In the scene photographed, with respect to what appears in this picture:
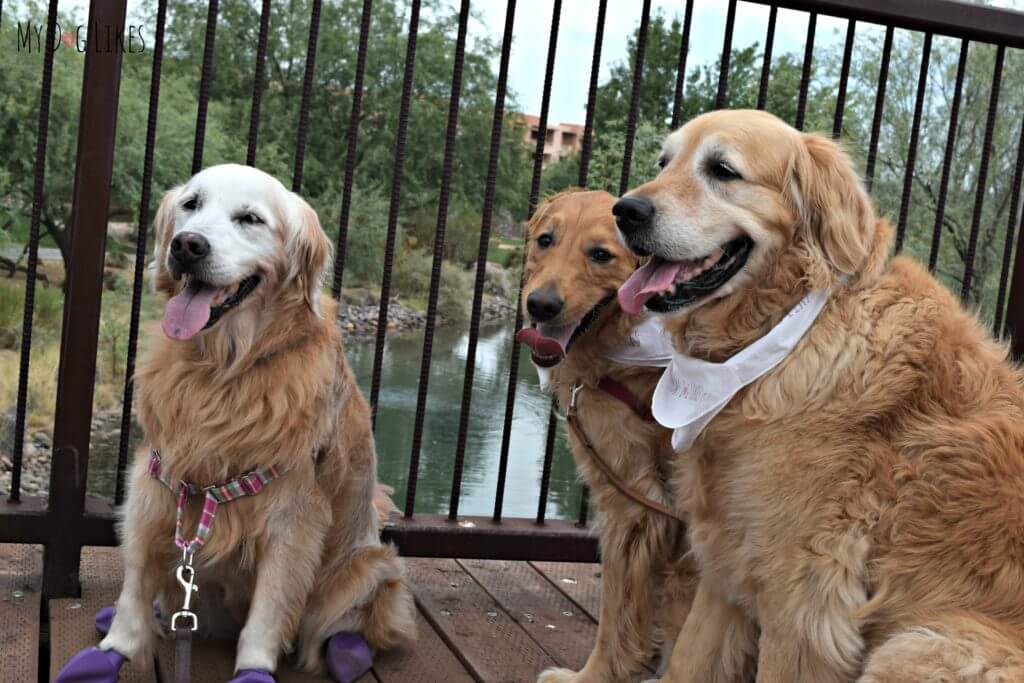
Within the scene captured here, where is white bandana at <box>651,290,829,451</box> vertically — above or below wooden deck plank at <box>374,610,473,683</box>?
above

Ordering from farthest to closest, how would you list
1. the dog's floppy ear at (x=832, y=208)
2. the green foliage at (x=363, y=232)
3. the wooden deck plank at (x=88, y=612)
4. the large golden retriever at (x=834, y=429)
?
the green foliage at (x=363, y=232), the wooden deck plank at (x=88, y=612), the dog's floppy ear at (x=832, y=208), the large golden retriever at (x=834, y=429)

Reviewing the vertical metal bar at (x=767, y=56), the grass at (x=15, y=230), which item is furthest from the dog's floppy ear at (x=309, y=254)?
the grass at (x=15, y=230)

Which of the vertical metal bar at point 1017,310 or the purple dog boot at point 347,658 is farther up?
Result: the vertical metal bar at point 1017,310

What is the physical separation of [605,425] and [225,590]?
1097 mm

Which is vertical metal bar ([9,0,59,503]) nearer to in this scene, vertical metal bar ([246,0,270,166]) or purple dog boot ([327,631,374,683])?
vertical metal bar ([246,0,270,166])

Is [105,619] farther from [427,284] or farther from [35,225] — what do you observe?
[427,284]

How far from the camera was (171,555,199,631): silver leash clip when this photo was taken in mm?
2175

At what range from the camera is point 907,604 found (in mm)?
1875

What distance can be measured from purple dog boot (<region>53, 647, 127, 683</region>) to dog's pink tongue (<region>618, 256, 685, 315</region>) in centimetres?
145

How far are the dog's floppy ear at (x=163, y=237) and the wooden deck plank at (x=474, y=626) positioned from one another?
1295mm

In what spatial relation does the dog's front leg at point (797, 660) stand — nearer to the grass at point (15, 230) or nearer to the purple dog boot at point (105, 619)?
the purple dog boot at point (105, 619)

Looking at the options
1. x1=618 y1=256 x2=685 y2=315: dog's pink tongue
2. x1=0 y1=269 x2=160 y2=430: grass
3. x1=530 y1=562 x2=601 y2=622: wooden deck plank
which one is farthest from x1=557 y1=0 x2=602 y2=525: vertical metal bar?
x1=0 y1=269 x2=160 y2=430: grass

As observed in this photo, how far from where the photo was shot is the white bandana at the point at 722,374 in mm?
2018

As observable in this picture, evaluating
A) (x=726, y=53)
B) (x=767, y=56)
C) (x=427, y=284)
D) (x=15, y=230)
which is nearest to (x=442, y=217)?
(x=726, y=53)
